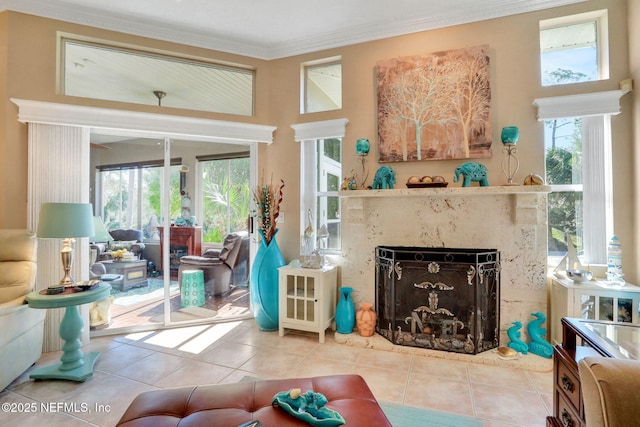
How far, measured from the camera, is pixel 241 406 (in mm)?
1401

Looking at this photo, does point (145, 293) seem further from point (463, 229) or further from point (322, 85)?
point (463, 229)

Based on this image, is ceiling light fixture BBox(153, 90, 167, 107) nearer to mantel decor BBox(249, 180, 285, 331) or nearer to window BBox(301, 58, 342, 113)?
mantel decor BBox(249, 180, 285, 331)

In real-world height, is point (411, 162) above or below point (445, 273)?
above

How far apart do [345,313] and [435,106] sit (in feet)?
7.57

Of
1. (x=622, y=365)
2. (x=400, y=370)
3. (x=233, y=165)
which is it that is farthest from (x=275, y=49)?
(x=622, y=365)

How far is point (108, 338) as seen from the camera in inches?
123

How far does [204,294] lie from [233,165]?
163 cm

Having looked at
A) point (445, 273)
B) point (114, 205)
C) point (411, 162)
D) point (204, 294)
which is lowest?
point (204, 294)

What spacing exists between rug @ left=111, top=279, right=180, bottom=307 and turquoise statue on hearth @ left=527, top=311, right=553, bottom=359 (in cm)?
368

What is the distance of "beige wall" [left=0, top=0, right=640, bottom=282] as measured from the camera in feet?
8.50

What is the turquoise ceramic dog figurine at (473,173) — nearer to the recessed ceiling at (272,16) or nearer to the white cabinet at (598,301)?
the white cabinet at (598,301)

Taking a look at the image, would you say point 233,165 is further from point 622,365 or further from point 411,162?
point 622,365

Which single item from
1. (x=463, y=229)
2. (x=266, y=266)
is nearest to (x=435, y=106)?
(x=463, y=229)

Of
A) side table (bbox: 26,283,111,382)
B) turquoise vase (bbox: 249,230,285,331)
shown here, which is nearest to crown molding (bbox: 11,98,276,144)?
Answer: turquoise vase (bbox: 249,230,285,331)
